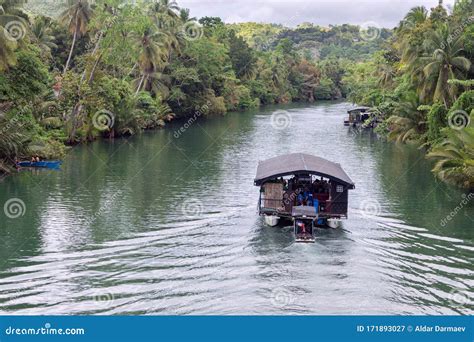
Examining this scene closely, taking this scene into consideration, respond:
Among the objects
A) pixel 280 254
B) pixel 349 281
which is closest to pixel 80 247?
pixel 280 254

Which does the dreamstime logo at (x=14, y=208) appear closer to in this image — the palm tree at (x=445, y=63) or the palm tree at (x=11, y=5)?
the palm tree at (x=11, y=5)

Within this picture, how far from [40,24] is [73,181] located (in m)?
43.6

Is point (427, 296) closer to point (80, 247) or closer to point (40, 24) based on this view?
point (80, 247)

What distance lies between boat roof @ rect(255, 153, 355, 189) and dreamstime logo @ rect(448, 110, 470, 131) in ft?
47.9

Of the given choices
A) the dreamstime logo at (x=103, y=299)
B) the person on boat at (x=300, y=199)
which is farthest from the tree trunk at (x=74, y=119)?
the dreamstime logo at (x=103, y=299)

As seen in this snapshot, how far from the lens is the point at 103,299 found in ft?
65.7

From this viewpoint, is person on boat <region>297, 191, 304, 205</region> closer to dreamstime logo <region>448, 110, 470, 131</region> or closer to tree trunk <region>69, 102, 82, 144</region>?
dreamstime logo <region>448, 110, 470, 131</region>

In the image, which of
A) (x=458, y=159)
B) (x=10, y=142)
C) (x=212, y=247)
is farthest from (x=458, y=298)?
(x=10, y=142)

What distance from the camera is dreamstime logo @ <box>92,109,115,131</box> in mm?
58344

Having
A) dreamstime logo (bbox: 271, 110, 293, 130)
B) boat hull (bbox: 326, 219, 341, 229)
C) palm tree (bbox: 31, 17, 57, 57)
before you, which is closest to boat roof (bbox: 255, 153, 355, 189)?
boat hull (bbox: 326, 219, 341, 229)

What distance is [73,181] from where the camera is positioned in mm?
39969
